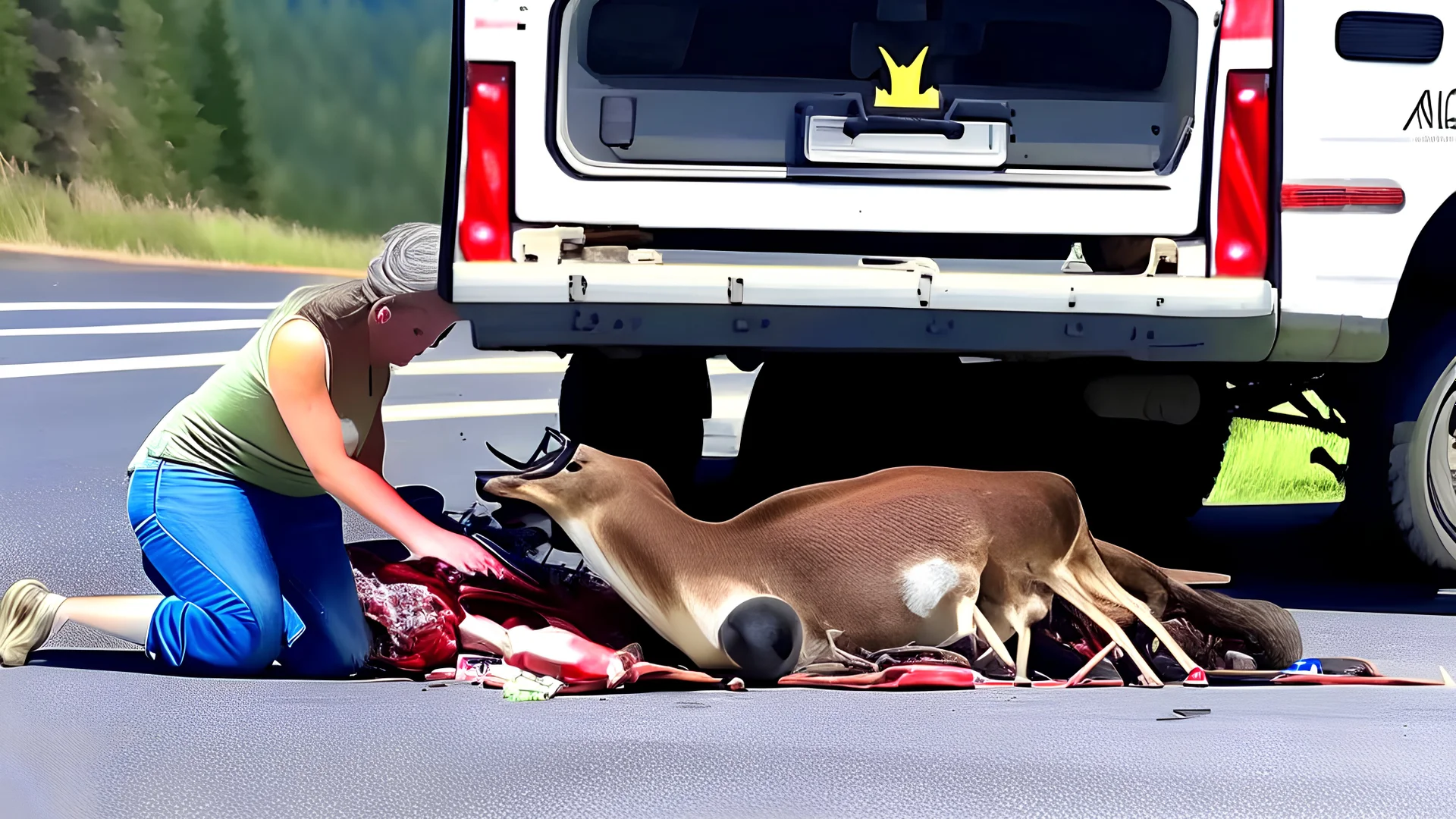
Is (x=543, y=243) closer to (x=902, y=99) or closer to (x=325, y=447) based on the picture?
(x=325, y=447)

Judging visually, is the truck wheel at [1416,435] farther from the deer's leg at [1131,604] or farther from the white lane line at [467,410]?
the white lane line at [467,410]

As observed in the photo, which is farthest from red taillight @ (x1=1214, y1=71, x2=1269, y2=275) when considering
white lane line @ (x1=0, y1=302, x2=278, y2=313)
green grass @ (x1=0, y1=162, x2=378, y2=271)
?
green grass @ (x1=0, y1=162, x2=378, y2=271)

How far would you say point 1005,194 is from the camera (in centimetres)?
479

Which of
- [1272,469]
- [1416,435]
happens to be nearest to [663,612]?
[1416,435]

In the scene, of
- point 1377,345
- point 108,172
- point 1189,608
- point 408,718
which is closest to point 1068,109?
point 1377,345

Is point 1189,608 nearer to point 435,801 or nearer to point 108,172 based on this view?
point 435,801

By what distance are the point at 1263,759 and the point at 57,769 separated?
8.31 feet

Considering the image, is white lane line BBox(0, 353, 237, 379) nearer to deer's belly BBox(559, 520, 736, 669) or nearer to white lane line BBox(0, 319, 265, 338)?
white lane line BBox(0, 319, 265, 338)

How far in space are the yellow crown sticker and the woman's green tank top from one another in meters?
1.69

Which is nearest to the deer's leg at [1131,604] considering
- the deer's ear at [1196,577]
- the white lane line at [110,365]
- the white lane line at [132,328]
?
the deer's ear at [1196,577]

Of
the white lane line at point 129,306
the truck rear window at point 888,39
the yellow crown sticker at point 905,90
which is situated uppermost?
the truck rear window at point 888,39

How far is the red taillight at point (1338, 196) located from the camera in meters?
4.72

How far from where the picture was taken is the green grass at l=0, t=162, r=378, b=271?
21.9m

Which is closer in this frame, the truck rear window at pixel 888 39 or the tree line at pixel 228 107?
the truck rear window at pixel 888 39
